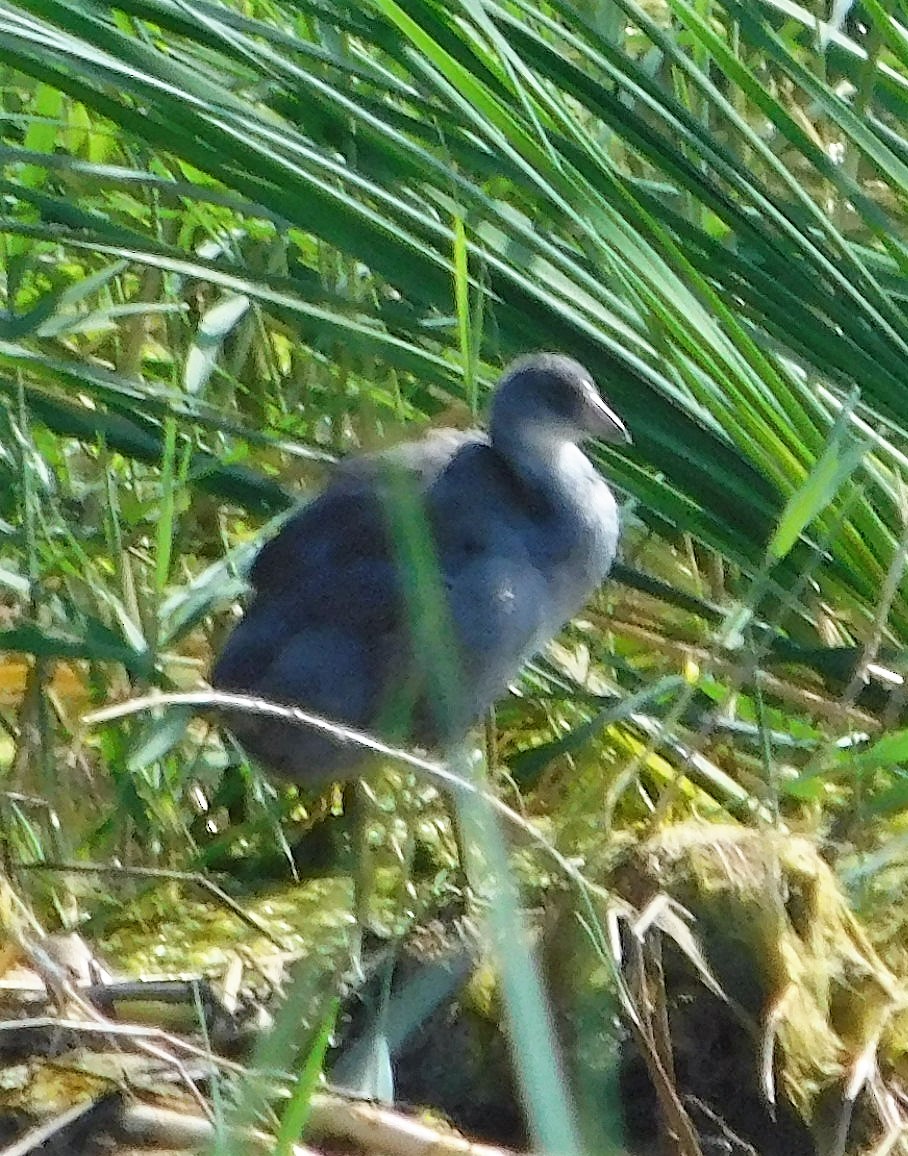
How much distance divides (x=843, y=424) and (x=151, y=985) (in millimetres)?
451

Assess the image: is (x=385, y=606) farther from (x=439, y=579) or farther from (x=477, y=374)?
(x=477, y=374)

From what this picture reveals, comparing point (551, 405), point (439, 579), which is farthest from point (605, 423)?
point (439, 579)

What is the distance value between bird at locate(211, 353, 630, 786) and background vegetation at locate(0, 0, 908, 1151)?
37 mm

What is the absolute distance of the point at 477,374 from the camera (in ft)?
3.47

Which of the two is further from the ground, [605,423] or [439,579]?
[605,423]

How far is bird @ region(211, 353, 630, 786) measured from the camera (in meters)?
1.07

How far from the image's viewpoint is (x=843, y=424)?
877 mm

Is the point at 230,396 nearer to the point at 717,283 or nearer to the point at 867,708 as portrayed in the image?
the point at 717,283

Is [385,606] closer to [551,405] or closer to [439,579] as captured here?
[439,579]

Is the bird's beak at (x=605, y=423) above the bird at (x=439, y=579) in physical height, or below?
above

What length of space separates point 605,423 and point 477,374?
10cm

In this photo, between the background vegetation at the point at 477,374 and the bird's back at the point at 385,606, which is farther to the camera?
the bird's back at the point at 385,606

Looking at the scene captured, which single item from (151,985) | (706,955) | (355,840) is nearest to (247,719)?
(355,840)

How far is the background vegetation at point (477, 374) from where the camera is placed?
96cm
